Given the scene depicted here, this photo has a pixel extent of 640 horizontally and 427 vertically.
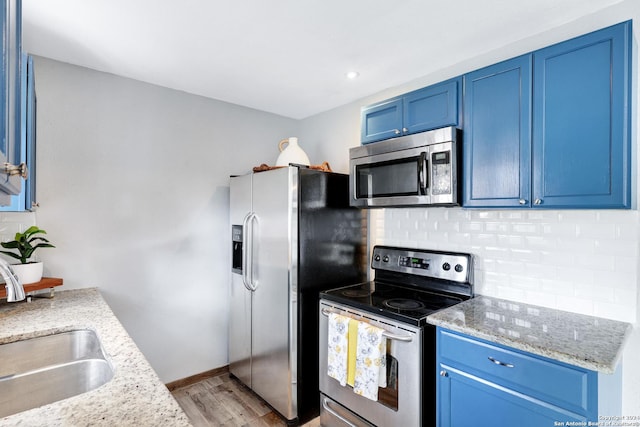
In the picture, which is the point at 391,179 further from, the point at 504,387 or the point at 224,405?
the point at 224,405

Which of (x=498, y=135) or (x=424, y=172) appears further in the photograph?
(x=424, y=172)

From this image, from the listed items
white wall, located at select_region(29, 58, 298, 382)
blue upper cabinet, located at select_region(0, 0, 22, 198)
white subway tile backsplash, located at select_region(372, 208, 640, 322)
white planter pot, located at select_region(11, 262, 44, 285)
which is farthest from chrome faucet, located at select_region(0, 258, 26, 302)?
white subway tile backsplash, located at select_region(372, 208, 640, 322)

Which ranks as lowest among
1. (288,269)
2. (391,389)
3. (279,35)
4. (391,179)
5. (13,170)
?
(391,389)

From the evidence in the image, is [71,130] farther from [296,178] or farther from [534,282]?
[534,282]

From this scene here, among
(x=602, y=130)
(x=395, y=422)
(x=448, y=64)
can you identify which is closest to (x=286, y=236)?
(x=395, y=422)

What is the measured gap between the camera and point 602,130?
1.48 meters

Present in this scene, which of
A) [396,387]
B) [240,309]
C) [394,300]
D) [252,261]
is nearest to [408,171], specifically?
[394,300]

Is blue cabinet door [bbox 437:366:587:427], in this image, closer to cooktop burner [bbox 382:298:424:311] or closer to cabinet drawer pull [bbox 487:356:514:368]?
cabinet drawer pull [bbox 487:356:514:368]

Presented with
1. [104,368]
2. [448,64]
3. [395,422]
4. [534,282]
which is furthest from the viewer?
[448,64]

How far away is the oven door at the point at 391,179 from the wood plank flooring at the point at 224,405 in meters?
1.65

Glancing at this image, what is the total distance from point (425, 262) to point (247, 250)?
135 cm

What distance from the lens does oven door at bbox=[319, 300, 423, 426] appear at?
1.71 metres

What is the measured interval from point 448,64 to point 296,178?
4.26 ft

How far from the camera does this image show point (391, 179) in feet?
7.34
